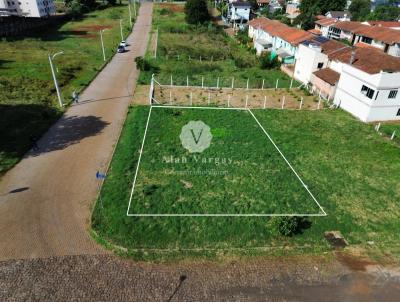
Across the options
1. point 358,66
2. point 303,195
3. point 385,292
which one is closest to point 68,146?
point 303,195

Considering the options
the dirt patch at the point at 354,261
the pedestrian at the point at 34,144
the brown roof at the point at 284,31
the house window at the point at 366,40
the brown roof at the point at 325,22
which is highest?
the brown roof at the point at 284,31

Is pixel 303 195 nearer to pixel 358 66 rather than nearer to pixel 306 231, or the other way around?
pixel 306 231

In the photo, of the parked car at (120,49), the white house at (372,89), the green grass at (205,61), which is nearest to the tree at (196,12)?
the green grass at (205,61)

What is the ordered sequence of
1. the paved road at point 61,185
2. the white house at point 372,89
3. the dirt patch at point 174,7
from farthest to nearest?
the dirt patch at point 174,7, the white house at point 372,89, the paved road at point 61,185

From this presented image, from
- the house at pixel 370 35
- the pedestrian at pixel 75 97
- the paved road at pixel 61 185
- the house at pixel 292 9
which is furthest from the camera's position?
the house at pixel 292 9

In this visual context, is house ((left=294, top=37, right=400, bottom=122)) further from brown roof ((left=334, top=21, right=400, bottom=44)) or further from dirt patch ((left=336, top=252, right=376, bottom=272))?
brown roof ((left=334, top=21, right=400, bottom=44))

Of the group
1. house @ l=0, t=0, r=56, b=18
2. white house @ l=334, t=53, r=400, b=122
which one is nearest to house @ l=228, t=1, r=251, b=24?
house @ l=0, t=0, r=56, b=18

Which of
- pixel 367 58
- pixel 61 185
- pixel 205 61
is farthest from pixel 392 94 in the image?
pixel 61 185

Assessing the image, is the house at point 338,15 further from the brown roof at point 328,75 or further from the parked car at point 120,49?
the parked car at point 120,49
